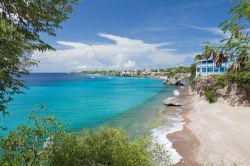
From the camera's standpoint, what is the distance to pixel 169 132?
826 inches

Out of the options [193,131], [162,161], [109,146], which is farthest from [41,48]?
[193,131]

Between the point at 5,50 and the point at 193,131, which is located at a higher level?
the point at 5,50

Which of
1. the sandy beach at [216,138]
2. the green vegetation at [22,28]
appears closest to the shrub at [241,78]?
the sandy beach at [216,138]

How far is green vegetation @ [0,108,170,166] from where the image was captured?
6.94 metres

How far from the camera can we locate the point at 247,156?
13.4 meters

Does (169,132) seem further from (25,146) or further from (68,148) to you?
(25,146)

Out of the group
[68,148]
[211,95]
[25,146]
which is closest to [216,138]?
[68,148]

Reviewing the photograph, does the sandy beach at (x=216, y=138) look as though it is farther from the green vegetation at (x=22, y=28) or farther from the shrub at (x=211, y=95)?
the green vegetation at (x=22, y=28)

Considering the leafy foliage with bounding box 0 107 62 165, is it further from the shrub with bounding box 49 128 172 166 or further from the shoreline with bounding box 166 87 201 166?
the shoreline with bounding box 166 87 201 166

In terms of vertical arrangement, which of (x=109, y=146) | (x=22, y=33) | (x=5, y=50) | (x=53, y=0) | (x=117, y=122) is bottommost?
(x=117, y=122)

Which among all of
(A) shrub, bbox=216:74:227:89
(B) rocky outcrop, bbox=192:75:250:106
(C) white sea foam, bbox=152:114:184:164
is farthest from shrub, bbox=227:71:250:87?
(C) white sea foam, bbox=152:114:184:164

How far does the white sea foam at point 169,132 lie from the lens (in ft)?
48.4

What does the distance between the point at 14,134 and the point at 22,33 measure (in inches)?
162

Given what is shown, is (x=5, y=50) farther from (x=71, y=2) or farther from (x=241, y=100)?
(x=241, y=100)
